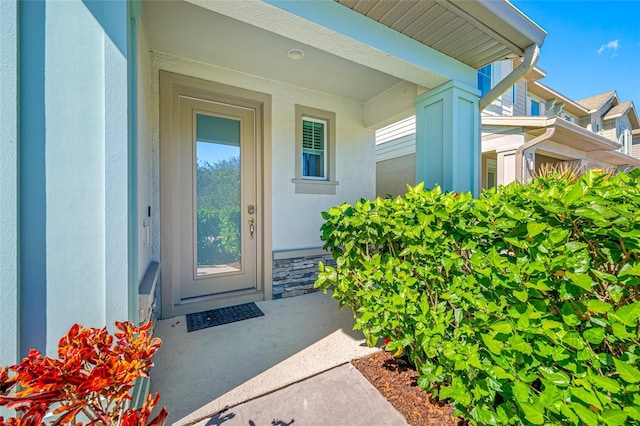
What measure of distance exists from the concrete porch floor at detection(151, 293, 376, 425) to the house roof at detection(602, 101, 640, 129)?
17.0 meters

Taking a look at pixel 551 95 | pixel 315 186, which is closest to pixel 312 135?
pixel 315 186

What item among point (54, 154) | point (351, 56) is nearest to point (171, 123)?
point (54, 154)

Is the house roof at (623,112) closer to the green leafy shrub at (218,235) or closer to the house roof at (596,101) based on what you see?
the house roof at (596,101)

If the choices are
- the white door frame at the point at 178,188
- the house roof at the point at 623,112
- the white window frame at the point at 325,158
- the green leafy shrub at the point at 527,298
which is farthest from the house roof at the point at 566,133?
the house roof at the point at 623,112

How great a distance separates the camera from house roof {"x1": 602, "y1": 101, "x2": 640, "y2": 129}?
40.6 feet

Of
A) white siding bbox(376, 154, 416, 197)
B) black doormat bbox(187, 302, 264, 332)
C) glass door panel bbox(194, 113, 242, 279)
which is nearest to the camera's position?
black doormat bbox(187, 302, 264, 332)

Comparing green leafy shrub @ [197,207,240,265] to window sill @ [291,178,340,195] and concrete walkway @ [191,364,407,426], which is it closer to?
window sill @ [291,178,340,195]

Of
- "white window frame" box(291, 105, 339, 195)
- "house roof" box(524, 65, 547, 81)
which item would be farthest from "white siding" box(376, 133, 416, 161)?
"house roof" box(524, 65, 547, 81)

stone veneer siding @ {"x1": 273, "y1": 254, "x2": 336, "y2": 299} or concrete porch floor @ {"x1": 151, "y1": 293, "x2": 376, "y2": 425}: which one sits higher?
stone veneer siding @ {"x1": 273, "y1": 254, "x2": 336, "y2": 299}

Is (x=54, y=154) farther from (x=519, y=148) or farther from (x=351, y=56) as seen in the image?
(x=519, y=148)

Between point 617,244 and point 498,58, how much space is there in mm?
2924

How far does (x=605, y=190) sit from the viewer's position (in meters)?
1.08

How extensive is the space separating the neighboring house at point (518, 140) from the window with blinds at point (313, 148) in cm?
277

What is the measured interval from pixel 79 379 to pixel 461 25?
3506mm
